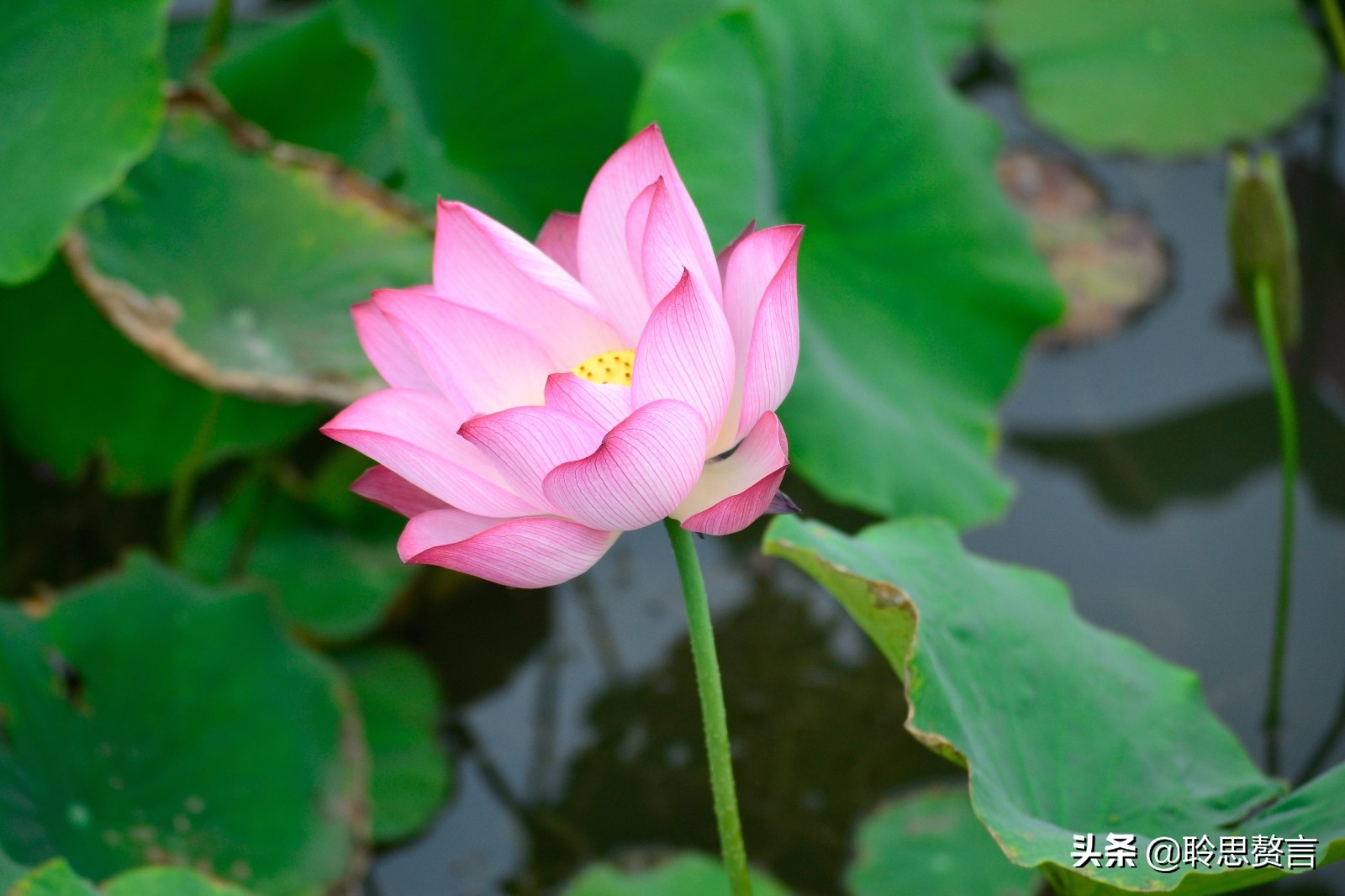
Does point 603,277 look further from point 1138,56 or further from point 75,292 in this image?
point 1138,56

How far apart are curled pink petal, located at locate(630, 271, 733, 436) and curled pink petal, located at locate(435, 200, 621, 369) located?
0.34 feet

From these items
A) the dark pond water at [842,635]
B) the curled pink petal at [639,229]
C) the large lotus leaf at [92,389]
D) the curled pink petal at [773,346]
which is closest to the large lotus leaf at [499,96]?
the large lotus leaf at [92,389]

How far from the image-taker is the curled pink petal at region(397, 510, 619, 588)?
591mm

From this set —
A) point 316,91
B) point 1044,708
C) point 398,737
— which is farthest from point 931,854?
point 316,91

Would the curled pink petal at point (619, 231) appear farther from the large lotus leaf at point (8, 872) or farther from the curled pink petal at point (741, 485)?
the large lotus leaf at point (8, 872)

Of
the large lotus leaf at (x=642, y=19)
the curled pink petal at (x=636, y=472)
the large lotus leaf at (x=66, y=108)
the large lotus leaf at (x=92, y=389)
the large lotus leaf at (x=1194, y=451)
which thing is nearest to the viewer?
the curled pink petal at (x=636, y=472)

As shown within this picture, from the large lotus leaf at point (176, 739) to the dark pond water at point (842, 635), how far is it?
0.26 meters

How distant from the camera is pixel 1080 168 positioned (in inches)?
85.8

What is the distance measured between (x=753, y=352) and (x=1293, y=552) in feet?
4.67

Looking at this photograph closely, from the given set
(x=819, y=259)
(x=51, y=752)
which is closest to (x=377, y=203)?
(x=819, y=259)

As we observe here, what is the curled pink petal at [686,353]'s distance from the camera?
58 centimetres

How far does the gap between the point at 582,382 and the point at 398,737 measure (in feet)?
3.61

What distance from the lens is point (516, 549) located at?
598mm

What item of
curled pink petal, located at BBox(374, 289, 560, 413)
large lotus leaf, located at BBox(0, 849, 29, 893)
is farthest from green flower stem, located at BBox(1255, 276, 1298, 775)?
large lotus leaf, located at BBox(0, 849, 29, 893)
